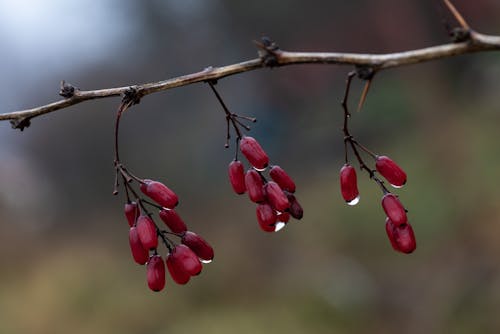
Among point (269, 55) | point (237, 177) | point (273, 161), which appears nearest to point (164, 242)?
point (237, 177)

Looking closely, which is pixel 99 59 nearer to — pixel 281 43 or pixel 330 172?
pixel 281 43

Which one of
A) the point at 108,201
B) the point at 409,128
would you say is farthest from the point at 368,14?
the point at 108,201

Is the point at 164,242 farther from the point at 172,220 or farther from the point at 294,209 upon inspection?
the point at 294,209

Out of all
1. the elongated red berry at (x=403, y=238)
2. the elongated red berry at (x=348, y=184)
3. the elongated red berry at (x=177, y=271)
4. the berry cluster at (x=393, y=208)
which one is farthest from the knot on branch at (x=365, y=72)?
the elongated red berry at (x=177, y=271)

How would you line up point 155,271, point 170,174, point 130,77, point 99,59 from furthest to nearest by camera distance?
point 99,59, point 130,77, point 170,174, point 155,271

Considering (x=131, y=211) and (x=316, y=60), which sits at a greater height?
(x=316, y=60)

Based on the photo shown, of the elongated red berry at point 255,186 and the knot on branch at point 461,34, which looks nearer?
the knot on branch at point 461,34

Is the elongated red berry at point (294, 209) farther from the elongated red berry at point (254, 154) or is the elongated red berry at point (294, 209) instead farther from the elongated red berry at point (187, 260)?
the elongated red berry at point (187, 260)
